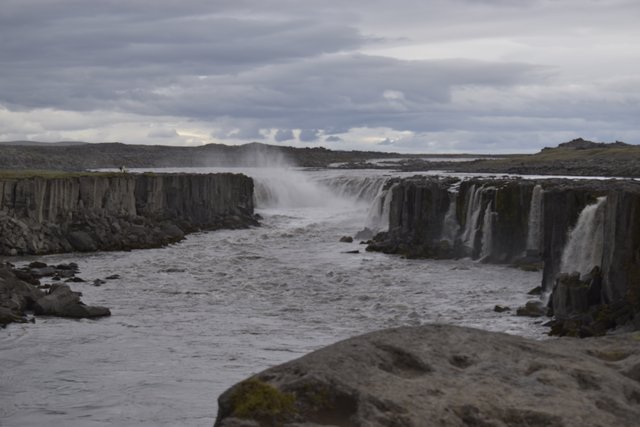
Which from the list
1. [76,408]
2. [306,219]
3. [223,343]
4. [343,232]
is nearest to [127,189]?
[343,232]

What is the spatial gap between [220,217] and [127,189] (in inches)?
472

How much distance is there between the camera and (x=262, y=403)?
439 inches

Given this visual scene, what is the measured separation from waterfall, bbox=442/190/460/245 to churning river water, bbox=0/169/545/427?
427cm

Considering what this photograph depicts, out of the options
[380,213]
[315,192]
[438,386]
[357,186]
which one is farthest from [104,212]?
[438,386]

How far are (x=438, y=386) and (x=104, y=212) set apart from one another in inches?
1970

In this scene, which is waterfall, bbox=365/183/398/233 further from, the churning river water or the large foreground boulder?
the large foreground boulder

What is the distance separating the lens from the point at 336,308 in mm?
35125

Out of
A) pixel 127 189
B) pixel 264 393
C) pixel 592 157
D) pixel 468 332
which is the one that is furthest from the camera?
pixel 592 157

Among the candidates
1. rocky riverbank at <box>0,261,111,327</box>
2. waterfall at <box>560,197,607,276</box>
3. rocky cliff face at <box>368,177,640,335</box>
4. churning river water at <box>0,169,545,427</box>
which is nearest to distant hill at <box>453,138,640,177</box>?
rocky cliff face at <box>368,177,640,335</box>

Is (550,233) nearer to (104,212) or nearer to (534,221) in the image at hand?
(534,221)

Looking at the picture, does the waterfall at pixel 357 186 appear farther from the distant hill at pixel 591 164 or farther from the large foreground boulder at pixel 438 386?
the large foreground boulder at pixel 438 386

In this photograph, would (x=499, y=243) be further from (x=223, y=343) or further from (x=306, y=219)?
(x=306, y=219)

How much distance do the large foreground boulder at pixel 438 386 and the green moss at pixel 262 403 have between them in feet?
0.04

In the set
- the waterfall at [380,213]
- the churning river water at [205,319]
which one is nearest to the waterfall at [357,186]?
the waterfall at [380,213]
